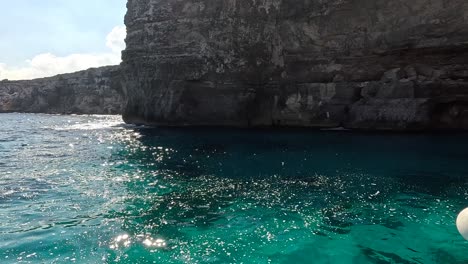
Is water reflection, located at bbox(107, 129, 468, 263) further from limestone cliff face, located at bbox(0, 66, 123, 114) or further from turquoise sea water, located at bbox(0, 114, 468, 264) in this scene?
limestone cliff face, located at bbox(0, 66, 123, 114)

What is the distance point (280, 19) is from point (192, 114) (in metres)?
14.0

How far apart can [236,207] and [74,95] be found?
104970 millimetres

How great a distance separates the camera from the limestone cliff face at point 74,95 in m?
100

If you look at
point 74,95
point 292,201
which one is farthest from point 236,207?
point 74,95

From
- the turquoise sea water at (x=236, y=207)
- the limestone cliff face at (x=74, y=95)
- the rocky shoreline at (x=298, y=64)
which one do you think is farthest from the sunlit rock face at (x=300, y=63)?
the limestone cliff face at (x=74, y=95)

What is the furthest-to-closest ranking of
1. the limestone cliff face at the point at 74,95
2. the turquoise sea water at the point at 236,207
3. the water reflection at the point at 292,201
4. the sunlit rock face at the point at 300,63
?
the limestone cliff face at the point at 74,95, the sunlit rock face at the point at 300,63, the water reflection at the point at 292,201, the turquoise sea water at the point at 236,207

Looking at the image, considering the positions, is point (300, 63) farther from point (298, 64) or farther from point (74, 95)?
point (74, 95)

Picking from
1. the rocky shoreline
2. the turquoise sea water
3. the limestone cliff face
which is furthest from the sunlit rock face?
the limestone cliff face

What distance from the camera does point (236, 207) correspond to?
11297 millimetres

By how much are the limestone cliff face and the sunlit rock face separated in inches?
2292

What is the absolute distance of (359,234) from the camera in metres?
9.05

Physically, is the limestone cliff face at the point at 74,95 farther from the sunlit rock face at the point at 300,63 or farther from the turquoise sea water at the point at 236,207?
the turquoise sea water at the point at 236,207

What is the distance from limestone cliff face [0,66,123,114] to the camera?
100 metres

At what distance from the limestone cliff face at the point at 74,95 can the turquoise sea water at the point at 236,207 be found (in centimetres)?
8202
